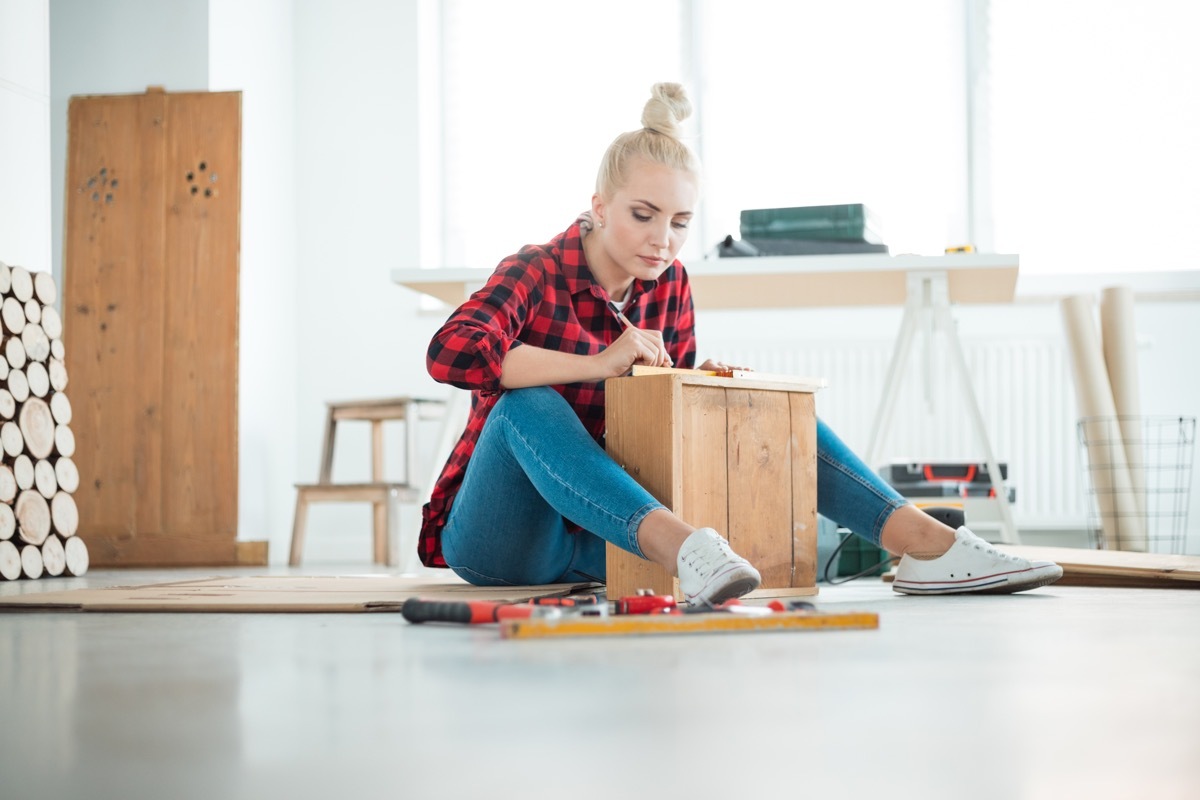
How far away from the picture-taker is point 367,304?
4809 millimetres

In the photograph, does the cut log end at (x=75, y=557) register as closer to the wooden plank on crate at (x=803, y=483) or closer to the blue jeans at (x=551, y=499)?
the blue jeans at (x=551, y=499)

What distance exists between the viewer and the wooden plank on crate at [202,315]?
4105 mm

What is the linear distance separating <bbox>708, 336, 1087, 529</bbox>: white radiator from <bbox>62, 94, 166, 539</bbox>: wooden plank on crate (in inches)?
93.6

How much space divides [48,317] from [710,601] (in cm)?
247

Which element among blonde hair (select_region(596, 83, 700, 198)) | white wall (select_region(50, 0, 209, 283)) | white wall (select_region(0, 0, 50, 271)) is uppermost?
white wall (select_region(50, 0, 209, 283))

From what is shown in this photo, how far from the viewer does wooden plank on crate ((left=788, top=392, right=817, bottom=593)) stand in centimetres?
173

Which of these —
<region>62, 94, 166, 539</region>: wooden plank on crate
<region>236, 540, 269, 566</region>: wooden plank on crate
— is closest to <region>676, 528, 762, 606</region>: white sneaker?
<region>236, 540, 269, 566</region>: wooden plank on crate

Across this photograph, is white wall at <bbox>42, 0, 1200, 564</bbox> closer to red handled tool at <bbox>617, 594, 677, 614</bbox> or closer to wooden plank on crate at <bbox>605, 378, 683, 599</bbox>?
wooden plank on crate at <bbox>605, 378, 683, 599</bbox>

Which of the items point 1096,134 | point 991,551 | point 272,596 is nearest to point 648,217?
point 991,551

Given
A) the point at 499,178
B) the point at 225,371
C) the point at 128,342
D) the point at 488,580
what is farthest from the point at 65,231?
the point at 488,580

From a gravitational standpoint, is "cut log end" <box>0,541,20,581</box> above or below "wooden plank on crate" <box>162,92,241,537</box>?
below

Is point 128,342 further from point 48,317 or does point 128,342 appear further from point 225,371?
point 48,317

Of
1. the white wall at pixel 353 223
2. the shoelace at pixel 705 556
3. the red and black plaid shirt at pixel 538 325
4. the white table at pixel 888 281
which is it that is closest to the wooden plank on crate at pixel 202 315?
the white wall at pixel 353 223

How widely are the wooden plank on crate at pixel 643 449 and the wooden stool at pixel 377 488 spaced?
256 cm
